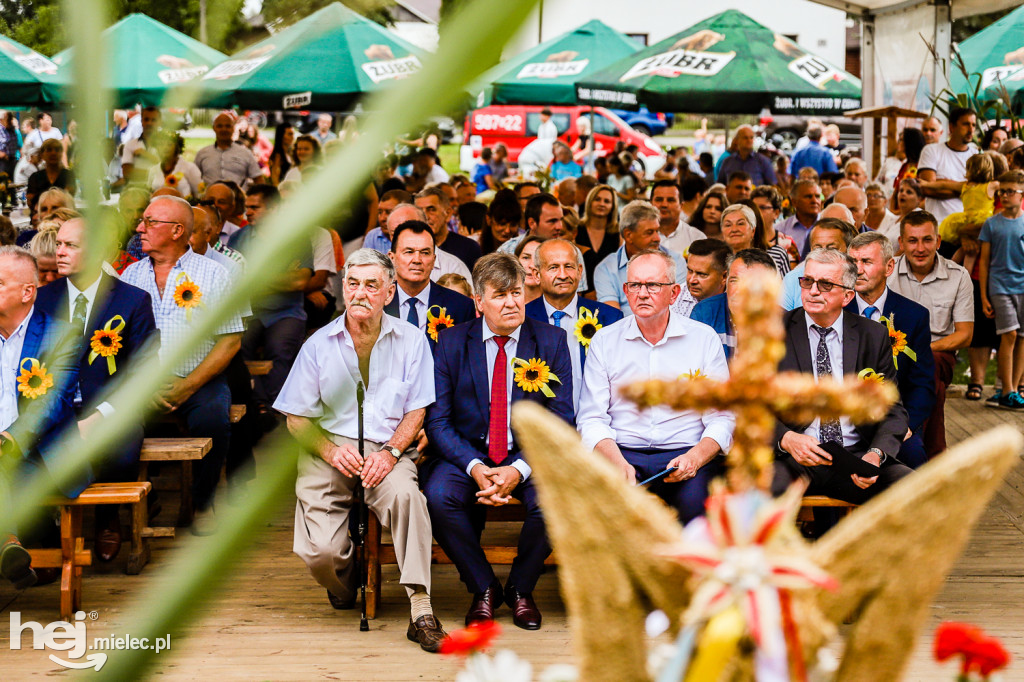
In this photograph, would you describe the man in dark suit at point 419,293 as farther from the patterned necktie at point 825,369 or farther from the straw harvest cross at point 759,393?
the straw harvest cross at point 759,393

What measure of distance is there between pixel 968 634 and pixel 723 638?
56 centimetres

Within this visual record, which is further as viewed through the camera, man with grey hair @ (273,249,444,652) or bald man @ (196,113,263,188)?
bald man @ (196,113,263,188)

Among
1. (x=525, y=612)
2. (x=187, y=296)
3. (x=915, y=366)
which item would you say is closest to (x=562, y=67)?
(x=915, y=366)

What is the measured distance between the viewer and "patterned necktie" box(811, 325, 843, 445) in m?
4.26

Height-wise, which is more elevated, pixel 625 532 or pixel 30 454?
pixel 30 454

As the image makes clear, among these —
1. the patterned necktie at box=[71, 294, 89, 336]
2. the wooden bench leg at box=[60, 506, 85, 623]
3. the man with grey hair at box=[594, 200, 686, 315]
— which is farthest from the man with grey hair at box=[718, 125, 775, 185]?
the patterned necktie at box=[71, 294, 89, 336]

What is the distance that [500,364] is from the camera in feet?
14.2

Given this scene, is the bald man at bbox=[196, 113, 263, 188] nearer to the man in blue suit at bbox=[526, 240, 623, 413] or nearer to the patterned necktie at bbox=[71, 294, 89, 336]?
the man in blue suit at bbox=[526, 240, 623, 413]

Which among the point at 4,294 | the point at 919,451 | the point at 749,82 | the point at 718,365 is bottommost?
the point at 919,451

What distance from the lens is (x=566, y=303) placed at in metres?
5.05

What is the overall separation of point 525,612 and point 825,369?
1.54 meters

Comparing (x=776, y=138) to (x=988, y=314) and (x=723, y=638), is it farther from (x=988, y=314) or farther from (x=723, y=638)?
(x=723, y=638)

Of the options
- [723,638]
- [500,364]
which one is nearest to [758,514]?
[723,638]

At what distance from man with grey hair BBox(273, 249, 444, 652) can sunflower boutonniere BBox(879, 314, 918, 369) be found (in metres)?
2.03
